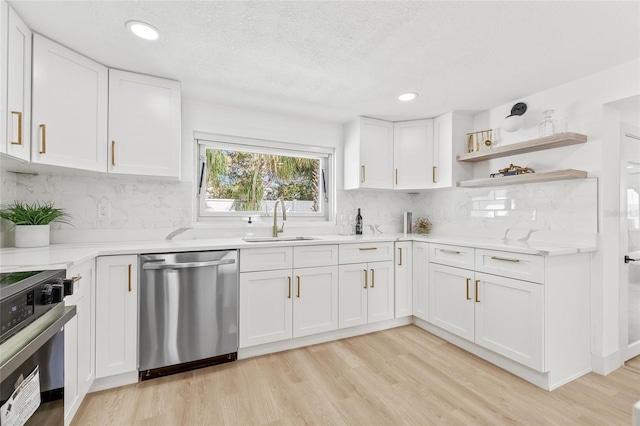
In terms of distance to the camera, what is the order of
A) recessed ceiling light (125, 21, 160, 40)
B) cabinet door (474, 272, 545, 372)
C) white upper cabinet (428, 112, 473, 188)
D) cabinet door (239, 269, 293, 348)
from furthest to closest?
white upper cabinet (428, 112, 473, 188) → cabinet door (239, 269, 293, 348) → cabinet door (474, 272, 545, 372) → recessed ceiling light (125, 21, 160, 40)

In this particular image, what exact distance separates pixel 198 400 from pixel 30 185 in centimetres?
196

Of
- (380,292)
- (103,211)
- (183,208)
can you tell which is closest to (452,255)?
(380,292)

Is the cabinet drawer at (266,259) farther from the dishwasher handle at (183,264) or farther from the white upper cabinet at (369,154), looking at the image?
the white upper cabinet at (369,154)

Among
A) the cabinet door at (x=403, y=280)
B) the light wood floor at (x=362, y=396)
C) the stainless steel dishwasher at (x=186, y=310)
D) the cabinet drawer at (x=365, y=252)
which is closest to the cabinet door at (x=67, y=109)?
the stainless steel dishwasher at (x=186, y=310)

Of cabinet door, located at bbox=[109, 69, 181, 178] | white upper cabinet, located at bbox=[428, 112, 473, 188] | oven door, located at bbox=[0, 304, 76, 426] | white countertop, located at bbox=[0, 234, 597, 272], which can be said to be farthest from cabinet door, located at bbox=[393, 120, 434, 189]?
oven door, located at bbox=[0, 304, 76, 426]

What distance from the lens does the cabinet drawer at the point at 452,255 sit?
249 centimetres

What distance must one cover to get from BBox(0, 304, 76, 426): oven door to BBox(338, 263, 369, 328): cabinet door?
197cm

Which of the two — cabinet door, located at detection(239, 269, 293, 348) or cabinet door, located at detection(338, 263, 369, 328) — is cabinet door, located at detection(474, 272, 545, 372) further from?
cabinet door, located at detection(239, 269, 293, 348)

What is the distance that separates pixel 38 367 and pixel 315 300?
1.87 m

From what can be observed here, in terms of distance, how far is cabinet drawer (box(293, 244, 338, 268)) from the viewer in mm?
2549

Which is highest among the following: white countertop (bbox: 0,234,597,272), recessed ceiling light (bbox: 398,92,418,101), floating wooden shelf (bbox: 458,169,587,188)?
recessed ceiling light (bbox: 398,92,418,101)

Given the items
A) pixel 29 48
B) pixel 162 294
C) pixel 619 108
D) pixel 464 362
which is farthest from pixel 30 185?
pixel 619 108

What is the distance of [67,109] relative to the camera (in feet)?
6.23

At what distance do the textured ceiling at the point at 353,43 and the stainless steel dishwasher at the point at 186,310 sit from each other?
1.36 metres
